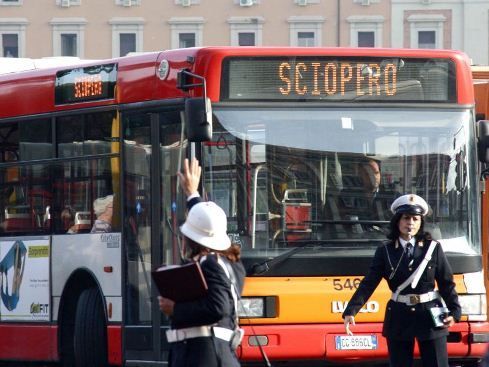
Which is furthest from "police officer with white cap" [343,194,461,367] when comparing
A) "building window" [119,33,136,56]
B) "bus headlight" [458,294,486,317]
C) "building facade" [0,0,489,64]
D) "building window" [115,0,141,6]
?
"building window" [115,0,141,6]

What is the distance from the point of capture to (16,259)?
13945 millimetres

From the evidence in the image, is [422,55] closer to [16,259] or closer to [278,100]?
[278,100]

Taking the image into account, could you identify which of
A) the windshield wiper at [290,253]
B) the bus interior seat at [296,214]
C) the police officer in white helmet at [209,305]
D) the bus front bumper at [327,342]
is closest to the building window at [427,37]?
the bus front bumper at [327,342]

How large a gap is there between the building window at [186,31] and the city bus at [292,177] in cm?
7829

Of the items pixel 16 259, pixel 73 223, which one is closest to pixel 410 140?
pixel 73 223

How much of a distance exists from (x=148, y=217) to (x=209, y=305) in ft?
16.7

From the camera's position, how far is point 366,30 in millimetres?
90250

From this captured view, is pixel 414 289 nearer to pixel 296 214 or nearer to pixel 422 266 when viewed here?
pixel 422 266

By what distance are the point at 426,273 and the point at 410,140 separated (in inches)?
83.9

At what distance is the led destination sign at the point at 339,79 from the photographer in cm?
1148

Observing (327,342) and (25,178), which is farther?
(25,178)

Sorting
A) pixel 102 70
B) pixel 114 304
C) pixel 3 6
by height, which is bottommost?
pixel 114 304

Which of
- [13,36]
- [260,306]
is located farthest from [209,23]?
[260,306]

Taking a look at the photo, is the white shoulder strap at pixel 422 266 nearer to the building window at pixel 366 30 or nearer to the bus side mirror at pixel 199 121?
the bus side mirror at pixel 199 121
